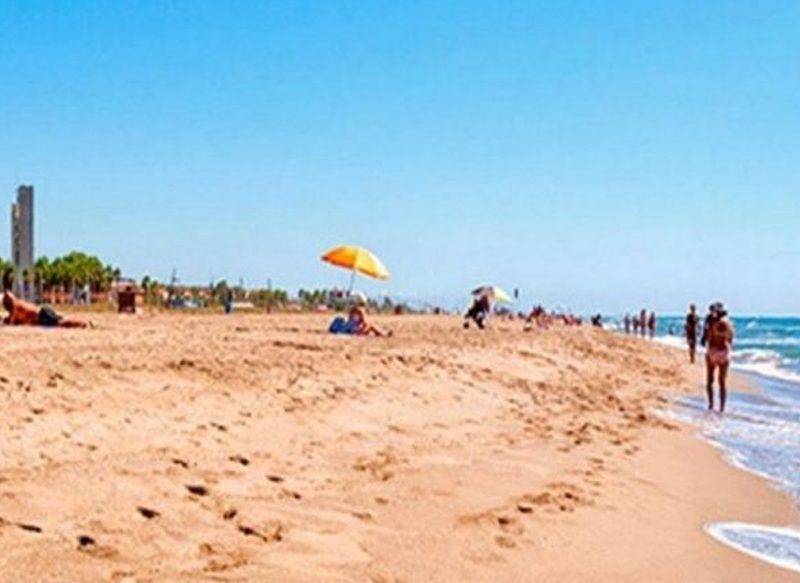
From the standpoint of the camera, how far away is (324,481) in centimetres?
625

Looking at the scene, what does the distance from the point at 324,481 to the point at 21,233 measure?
21699 millimetres

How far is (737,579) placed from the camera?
5309 millimetres

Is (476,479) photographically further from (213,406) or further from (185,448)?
(213,406)

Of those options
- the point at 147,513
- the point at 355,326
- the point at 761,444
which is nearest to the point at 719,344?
the point at 761,444

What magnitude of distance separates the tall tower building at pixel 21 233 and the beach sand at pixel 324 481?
14.4 metres

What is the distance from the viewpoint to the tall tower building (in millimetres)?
25578

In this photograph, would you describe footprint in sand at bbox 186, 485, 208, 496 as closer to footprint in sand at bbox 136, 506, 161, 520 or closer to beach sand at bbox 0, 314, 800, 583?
beach sand at bbox 0, 314, 800, 583

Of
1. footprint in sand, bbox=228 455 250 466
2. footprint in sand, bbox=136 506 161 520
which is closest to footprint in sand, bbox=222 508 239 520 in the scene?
footprint in sand, bbox=136 506 161 520

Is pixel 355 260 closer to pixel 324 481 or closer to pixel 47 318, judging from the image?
pixel 47 318

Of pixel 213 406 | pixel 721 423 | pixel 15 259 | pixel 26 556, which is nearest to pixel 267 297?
pixel 15 259

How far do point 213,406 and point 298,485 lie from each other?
252 cm

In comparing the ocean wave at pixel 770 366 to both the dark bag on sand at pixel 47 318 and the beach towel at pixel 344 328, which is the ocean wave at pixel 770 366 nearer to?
the beach towel at pixel 344 328

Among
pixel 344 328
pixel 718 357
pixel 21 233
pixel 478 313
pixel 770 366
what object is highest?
pixel 21 233

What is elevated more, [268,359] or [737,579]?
[268,359]
